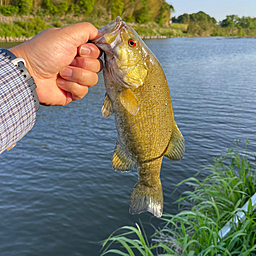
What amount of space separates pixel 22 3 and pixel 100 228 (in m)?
68.0

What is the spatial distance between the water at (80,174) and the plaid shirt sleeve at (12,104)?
5551 mm

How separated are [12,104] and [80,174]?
26.5 feet

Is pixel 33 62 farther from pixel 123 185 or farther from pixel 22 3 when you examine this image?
pixel 22 3

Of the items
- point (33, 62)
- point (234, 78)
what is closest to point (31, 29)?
point (234, 78)

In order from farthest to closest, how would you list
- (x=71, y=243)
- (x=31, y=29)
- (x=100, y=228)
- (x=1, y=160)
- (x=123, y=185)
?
(x=31, y=29) < (x=1, y=160) < (x=123, y=185) < (x=100, y=228) < (x=71, y=243)

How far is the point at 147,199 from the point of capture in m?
2.43

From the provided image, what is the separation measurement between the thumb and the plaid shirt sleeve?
0.66 meters

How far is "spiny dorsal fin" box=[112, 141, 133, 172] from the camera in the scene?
2.41 metres

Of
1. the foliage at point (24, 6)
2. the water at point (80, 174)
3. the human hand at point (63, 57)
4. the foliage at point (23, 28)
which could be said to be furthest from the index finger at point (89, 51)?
the foliage at point (24, 6)

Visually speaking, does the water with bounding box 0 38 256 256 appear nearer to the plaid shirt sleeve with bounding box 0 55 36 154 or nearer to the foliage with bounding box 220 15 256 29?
the plaid shirt sleeve with bounding box 0 55 36 154

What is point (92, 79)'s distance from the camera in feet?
9.36

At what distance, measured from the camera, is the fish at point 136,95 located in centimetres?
208

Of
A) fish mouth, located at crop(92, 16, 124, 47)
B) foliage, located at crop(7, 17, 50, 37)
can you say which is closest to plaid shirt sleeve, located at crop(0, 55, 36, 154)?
fish mouth, located at crop(92, 16, 124, 47)

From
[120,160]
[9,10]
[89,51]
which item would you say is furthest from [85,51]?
[9,10]
